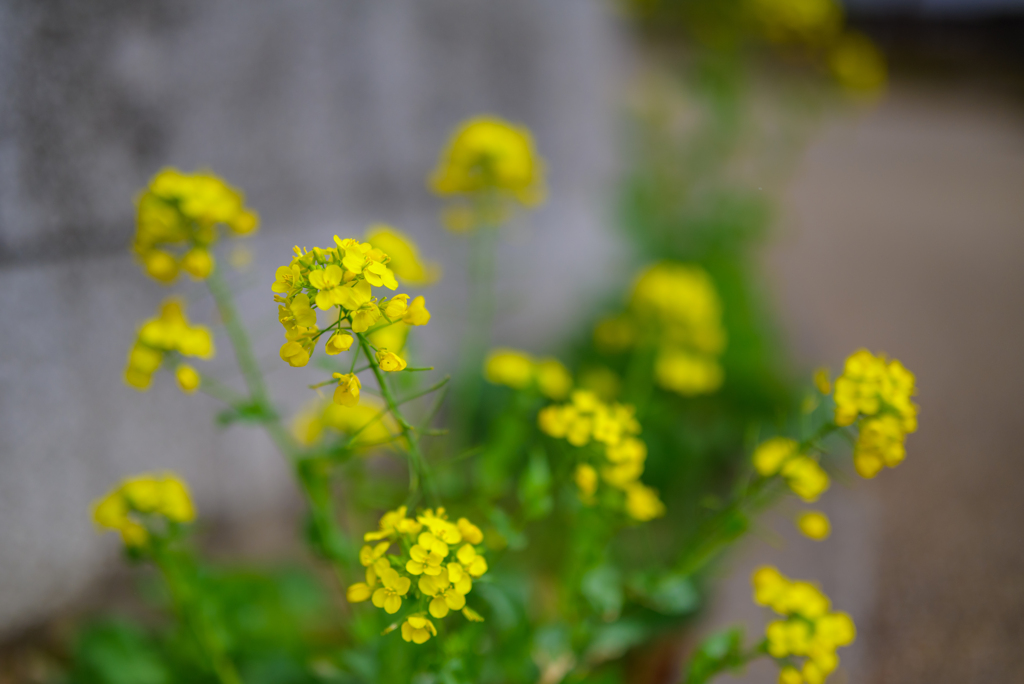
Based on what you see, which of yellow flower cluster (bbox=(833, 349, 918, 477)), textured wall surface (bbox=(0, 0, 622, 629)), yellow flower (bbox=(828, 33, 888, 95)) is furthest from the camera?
yellow flower (bbox=(828, 33, 888, 95))

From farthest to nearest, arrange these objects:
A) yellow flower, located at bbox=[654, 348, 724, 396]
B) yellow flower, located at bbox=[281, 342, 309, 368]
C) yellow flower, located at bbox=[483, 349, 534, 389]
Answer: yellow flower, located at bbox=[654, 348, 724, 396], yellow flower, located at bbox=[483, 349, 534, 389], yellow flower, located at bbox=[281, 342, 309, 368]

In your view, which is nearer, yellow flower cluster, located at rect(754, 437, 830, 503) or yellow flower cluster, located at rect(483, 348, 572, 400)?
yellow flower cluster, located at rect(754, 437, 830, 503)

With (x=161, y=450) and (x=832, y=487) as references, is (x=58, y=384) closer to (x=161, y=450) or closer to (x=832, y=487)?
(x=161, y=450)

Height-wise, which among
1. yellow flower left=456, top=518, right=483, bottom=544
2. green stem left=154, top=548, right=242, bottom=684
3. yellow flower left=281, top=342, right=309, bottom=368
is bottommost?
green stem left=154, top=548, right=242, bottom=684

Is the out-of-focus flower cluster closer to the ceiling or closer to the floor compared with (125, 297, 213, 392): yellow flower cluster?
closer to the ceiling

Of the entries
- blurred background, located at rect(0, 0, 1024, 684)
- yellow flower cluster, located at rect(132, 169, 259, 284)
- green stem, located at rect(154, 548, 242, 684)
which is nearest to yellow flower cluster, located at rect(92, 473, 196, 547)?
green stem, located at rect(154, 548, 242, 684)

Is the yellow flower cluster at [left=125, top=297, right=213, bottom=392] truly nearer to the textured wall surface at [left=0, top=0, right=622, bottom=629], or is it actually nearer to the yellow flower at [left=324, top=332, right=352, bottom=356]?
the yellow flower at [left=324, top=332, right=352, bottom=356]
